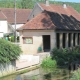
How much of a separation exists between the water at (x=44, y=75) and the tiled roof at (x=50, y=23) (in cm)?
795

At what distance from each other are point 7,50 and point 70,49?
11.6 metres

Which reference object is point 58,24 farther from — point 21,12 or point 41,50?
point 21,12

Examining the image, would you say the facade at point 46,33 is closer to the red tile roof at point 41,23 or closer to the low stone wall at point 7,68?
the red tile roof at point 41,23

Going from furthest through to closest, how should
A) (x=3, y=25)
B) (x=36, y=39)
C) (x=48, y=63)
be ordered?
(x=3, y=25) → (x=36, y=39) → (x=48, y=63)

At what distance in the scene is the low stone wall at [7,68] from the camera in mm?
22266

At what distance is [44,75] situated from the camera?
22.9m

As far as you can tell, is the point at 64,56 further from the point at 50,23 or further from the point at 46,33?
the point at 50,23

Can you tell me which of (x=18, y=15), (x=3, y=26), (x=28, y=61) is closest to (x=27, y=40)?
(x=28, y=61)

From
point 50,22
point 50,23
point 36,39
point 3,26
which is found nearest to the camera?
point 36,39

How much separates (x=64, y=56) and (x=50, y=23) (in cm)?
503

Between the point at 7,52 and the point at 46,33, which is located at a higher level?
the point at 46,33

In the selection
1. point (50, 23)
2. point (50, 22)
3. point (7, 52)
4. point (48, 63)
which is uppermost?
point (50, 22)

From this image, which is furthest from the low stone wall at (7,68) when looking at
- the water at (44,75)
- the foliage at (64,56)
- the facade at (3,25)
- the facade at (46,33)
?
the facade at (3,25)

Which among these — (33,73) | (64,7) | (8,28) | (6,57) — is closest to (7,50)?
(6,57)
